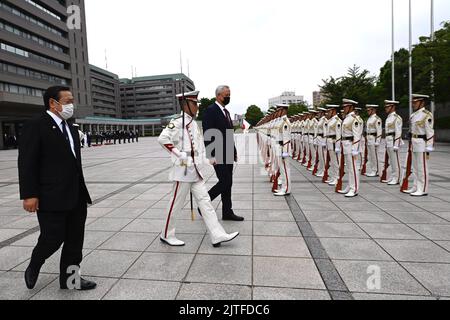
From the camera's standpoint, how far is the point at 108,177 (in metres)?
10.2

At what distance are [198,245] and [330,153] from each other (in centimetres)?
511

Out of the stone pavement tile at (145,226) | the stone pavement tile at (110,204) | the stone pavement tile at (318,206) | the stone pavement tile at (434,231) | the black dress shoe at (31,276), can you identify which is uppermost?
the black dress shoe at (31,276)

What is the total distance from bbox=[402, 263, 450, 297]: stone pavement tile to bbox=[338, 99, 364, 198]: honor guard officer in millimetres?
3363

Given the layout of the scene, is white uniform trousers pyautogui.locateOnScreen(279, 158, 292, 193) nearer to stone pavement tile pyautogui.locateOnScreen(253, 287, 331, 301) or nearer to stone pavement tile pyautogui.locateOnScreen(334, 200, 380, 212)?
stone pavement tile pyautogui.locateOnScreen(334, 200, 380, 212)

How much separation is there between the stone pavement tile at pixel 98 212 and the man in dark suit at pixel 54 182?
8.77ft

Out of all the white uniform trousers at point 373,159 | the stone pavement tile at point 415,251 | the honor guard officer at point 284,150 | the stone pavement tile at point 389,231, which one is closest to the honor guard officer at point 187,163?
the stone pavement tile at point 415,251

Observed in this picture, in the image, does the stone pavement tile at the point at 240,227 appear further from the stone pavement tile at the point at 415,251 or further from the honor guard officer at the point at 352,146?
the honor guard officer at the point at 352,146

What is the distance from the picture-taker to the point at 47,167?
2.61 metres

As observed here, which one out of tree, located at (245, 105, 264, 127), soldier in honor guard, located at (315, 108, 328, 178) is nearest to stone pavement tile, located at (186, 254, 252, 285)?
soldier in honor guard, located at (315, 108, 328, 178)

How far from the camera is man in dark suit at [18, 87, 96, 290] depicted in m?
2.52

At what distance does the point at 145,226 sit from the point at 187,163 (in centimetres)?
170

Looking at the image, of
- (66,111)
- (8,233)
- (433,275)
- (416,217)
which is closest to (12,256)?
(8,233)

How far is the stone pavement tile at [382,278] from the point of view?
2684 millimetres
